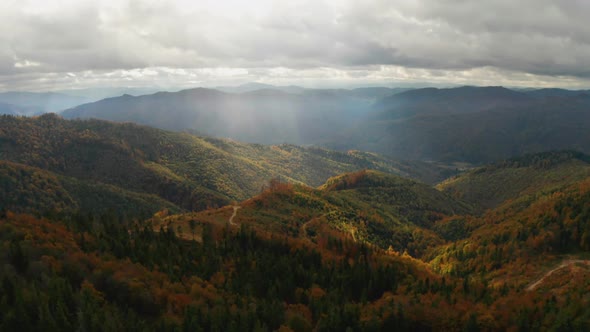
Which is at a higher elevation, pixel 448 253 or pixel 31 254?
pixel 31 254

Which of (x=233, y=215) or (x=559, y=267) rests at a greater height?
(x=233, y=215)

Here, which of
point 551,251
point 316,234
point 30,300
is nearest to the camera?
point 30,300

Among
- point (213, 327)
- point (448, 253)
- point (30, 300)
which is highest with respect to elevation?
point (30, 300)

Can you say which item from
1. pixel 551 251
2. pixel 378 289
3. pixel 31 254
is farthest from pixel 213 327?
pixel 551 251

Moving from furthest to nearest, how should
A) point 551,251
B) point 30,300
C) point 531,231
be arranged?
point 531,231 < point 551,251 < point 30,300

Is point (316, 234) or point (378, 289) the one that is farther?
point (316, 234)

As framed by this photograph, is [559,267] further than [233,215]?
No

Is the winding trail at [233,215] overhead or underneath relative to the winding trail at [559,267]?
overhead

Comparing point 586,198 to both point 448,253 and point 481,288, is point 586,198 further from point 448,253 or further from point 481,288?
point 481,288

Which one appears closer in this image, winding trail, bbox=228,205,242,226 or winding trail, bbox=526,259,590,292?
winding trail, bbox=526,259,590,292

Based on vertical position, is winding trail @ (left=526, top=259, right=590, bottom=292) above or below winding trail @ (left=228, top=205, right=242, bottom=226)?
below

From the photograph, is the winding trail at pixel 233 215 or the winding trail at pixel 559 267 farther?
the winding trail at pixel 233 215
